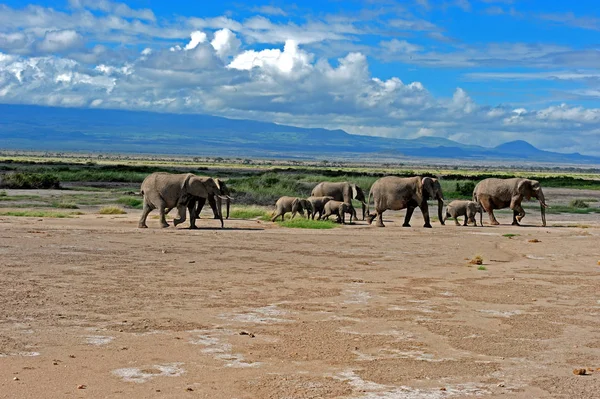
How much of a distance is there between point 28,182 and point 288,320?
42.0m

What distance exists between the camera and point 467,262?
20.3m

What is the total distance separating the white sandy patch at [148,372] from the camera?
360 inches

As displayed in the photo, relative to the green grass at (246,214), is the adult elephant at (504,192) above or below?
above

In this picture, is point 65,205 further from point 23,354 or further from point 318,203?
point 23,354

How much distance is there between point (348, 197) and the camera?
33938 millimetres

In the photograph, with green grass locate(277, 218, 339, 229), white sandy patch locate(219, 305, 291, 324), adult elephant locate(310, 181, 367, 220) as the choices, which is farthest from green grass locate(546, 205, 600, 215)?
white sandy patch locate(219, 305, 291, 324)

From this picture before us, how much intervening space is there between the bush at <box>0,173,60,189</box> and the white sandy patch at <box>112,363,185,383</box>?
43.8 meters

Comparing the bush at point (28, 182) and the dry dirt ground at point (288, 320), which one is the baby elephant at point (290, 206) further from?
the bush at point (28, 182)

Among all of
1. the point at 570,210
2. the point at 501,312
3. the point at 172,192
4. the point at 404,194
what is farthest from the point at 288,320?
the point at 570,210

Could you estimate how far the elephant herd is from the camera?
27156 mm

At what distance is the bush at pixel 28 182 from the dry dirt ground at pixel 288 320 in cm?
2997

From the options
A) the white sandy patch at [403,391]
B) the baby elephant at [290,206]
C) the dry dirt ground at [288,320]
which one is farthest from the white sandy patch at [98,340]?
the baby elephant at [290,206]

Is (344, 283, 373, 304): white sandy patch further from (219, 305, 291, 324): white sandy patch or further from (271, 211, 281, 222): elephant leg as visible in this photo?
(271, 211, 281, 222): elephant leg

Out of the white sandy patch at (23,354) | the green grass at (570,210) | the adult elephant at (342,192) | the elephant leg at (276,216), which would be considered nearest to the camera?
the white sandy patch at (23,354)
